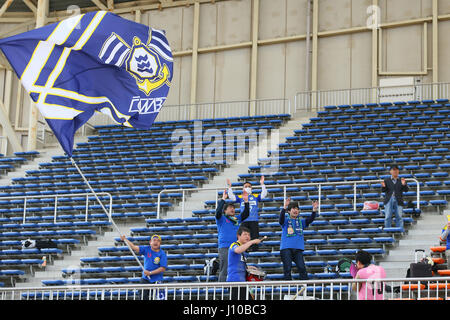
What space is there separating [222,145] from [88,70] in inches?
472

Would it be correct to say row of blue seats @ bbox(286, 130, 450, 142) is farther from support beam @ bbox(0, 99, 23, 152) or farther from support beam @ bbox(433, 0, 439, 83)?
support beam @ bbox(0, 99, 23, 152)

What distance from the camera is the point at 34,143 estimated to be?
2839 cm

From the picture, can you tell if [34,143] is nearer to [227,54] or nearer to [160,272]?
[227,54]

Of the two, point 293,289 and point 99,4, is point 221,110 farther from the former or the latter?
point 293,289

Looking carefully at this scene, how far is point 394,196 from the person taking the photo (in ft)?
52.3

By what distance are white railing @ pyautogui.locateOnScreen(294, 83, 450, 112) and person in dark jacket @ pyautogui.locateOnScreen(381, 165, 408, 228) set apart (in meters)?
9.87

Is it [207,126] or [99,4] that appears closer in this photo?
[207,126]

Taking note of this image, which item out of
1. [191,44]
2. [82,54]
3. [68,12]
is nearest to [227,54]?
[191,44]

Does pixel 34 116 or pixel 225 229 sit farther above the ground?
pixel 34 116

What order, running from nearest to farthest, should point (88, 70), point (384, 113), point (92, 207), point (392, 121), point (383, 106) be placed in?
point (88, 70), point (92, 207), point (392, 121), point (384, 113), point (383, 106)

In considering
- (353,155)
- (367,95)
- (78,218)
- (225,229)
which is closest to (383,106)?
(367,95)

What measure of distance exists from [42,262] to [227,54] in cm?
1356

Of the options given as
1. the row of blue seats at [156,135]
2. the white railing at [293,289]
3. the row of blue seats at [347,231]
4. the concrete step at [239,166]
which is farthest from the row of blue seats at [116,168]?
the white railing at [293,289]

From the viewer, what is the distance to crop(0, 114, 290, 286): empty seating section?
19828 mm
